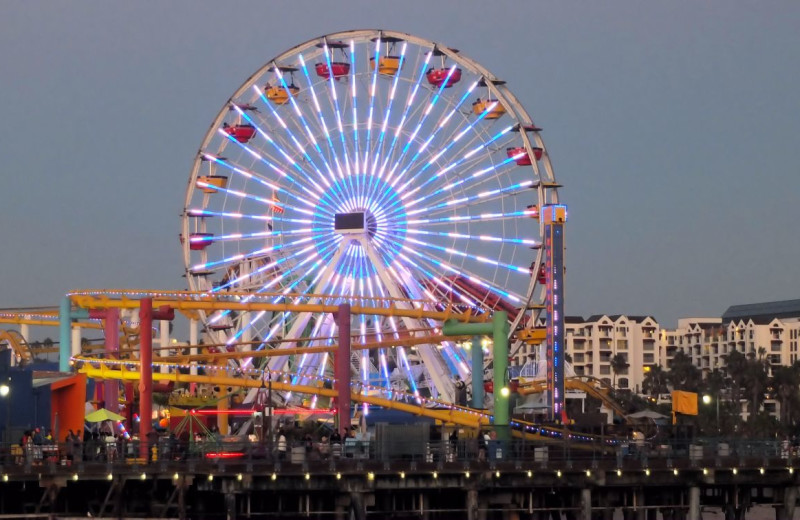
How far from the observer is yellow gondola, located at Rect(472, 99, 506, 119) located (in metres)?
87.6

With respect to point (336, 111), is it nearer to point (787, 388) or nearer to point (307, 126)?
point (307, 126)

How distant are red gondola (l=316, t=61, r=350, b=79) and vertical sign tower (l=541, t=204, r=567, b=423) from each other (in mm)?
16701

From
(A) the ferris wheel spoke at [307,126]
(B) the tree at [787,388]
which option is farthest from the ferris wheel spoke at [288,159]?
(B) the tree at [787,388]

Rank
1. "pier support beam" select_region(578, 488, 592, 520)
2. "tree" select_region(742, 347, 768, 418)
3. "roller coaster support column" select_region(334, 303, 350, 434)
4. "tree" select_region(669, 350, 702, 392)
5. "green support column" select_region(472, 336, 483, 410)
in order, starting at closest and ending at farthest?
"pier support beam" select_region(578, 488, 592, 520), "roller coaster support column" select_region(334, 303, 350, 434), "green support column" select_region(472, 336, 483, 410), "tree" select_region(742, 347, 768, 418), "tree" select_region(669, 350, 702, 392)

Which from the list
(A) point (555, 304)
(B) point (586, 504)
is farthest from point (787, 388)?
(B) point (586, 504)

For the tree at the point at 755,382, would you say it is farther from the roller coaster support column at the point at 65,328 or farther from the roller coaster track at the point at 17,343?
the roller coaster support column at the point at 65,328

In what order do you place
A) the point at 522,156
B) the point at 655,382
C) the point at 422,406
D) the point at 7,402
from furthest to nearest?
the point at 655,382
the point at 522,156
the point at 422,406
the point at 7,402

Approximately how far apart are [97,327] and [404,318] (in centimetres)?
2435

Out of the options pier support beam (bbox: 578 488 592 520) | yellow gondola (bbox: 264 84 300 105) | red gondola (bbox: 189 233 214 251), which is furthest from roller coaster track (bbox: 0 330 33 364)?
pier support beam (bbox: 578 488 592 520)

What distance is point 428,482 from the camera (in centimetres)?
5741

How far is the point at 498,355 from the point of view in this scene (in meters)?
75.7

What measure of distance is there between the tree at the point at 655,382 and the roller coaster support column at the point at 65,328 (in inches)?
4577

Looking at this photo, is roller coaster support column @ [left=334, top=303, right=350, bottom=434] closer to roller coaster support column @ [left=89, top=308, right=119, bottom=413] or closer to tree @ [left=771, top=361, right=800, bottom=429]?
roller coaster support column @ [left=89, top=308, right=119, bottom=413]

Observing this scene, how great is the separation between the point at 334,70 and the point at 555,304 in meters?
21.0
